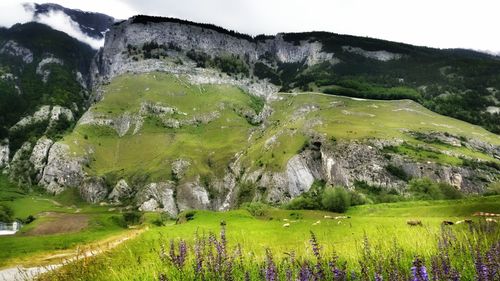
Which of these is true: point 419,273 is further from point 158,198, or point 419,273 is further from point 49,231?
point 158,198

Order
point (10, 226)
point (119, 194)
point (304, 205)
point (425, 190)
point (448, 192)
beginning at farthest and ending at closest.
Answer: point (119, 194), point (10, 226), point (448, 192), point (425, 190), point (304, 205)

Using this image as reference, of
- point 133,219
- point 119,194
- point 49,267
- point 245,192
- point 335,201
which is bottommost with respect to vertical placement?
point 119,194

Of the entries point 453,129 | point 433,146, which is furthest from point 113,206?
point 453,129

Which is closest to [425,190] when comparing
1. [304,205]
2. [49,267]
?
[304,205]

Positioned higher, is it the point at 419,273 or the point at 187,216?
the point at 419,273

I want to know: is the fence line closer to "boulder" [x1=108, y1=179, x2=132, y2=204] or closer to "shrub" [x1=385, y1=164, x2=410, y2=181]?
"boulder" [x1=108, y1=179, x2=132, y2=204]

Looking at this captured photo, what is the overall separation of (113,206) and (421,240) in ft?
615

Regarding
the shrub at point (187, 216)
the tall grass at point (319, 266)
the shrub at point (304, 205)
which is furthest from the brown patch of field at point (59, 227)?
the tall grass at point (319, 266)

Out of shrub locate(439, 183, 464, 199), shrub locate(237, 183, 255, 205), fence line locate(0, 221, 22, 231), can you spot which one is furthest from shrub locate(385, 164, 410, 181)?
fence line locate(0, 221, 22, 231)

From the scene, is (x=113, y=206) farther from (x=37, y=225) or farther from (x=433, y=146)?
(x=433, y=146)

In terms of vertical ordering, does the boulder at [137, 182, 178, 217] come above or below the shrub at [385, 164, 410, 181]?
below

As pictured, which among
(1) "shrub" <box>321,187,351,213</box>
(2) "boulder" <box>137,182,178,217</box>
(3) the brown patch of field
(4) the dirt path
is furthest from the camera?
(2) "boulder" <box>137,182,178,217</box>

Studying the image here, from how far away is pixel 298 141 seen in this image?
7279 inches

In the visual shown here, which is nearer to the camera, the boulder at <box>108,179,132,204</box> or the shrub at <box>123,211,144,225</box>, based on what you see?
the shrub at <box>123,211,144,225</box>
